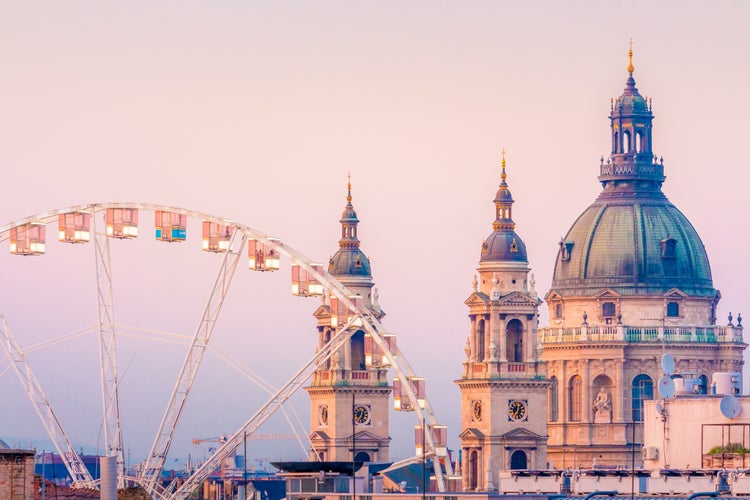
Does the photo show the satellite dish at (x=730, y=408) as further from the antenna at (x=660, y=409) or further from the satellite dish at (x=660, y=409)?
the satellite dish at (x=660, y=409)

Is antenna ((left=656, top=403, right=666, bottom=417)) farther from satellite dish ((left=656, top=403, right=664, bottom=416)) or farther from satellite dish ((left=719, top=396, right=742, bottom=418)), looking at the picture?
satellite dish ((left=719, top=396, right=742, bottom=418))

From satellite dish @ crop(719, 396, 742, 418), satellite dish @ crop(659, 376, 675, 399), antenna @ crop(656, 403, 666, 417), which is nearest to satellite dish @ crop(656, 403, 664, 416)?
antenna @ crop(656, 403, 666, 417)

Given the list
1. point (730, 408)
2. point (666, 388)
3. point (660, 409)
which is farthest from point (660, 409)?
point (730, 408)

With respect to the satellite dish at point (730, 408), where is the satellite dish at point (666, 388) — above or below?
above

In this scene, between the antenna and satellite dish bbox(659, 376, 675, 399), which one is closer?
satellite dish bbox(659, 376, 675, 399)

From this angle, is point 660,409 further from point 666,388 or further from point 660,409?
point 666,388

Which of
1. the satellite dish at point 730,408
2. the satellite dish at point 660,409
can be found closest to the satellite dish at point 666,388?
the satellite dish at point 660,409

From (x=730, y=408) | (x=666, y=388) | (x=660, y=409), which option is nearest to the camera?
(x=730, y=408)

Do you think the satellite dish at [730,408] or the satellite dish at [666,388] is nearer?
the satellite dish at [730,408]

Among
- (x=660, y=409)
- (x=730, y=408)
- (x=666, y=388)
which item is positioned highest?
(x=666, y=388)

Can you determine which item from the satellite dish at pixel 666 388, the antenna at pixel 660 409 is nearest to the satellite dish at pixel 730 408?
the satellite dish at pixel 666 388

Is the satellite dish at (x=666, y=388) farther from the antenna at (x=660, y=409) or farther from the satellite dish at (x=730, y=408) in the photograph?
the satellite dish at (x=730, y=408)

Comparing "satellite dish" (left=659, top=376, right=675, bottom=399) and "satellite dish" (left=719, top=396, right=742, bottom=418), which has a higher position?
"satellite dish" (left=659, top=376, right=675, bottom=399)

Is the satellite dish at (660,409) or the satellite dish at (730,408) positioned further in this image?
the satellite dish at (660,409)
